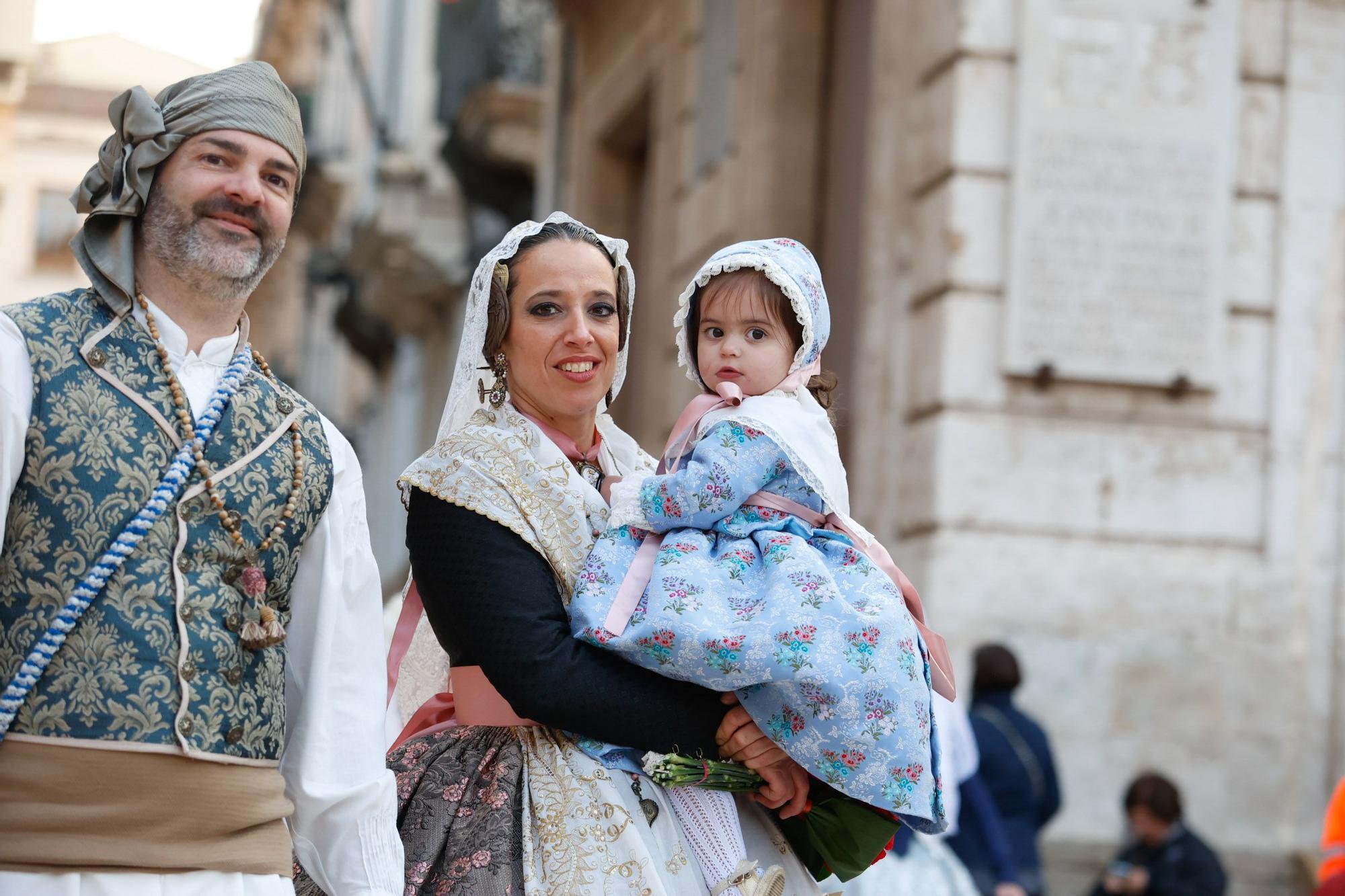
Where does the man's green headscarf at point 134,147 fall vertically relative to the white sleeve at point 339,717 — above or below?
above

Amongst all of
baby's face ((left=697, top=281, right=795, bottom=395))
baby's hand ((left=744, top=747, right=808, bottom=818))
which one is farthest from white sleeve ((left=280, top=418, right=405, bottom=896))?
baby's face ((left=697, top=281, right=795, bottom=395))

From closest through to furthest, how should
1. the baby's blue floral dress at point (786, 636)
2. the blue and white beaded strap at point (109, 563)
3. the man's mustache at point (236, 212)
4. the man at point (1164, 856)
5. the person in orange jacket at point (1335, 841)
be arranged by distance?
the blue and white beaded strap at point (109, 563) → the man's mustache at point (236, 212) → the baby's blue floral dress at point (786, 636) → the person in orange jacket at point (1335, 841) → the man at point (1164, 856)

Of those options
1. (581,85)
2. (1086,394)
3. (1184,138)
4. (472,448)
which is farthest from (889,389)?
(581,85)

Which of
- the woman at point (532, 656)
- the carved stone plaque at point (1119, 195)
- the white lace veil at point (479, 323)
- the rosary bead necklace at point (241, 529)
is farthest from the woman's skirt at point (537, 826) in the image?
the carved stone plaque at point (1119, 195)

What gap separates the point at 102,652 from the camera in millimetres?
2525

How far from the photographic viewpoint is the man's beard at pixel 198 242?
9.09ft

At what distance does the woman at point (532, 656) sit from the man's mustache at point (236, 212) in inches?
19.6

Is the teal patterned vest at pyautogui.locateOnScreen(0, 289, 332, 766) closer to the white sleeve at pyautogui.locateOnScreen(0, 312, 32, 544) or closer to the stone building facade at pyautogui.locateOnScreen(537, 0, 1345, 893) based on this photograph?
the white sleeve at pyautogui.locateOnScreen(0, 312, 32, 544)

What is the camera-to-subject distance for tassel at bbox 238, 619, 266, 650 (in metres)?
2.68

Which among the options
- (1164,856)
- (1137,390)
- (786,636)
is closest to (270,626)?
(786,636)

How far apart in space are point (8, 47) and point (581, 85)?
5.63 meters

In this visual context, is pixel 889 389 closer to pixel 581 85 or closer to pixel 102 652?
pixel 102 652

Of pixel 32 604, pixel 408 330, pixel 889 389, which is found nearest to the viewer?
pixel 32 604

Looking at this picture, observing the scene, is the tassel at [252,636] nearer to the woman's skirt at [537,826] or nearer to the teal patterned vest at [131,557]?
the teal patterned vest at [131,557]
